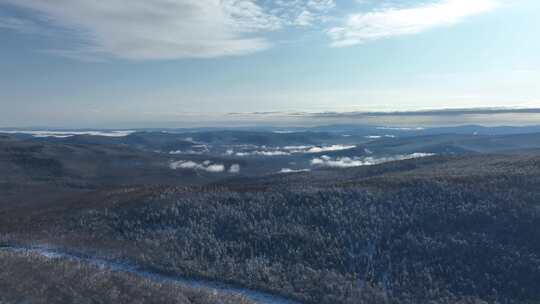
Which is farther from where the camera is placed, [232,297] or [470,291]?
[470,291]

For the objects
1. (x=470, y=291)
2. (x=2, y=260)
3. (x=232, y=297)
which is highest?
(x=2, y=260)

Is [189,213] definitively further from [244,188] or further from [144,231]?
[244,188]

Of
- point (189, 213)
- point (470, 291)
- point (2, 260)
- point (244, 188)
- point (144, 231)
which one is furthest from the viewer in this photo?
point (244, 188)

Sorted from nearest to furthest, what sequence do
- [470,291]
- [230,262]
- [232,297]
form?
[232,297], [470,291], [230,262]

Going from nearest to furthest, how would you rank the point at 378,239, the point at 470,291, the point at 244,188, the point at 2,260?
the point at 2,260, the point at 470,291, the point at 378,239, the point at 244,188

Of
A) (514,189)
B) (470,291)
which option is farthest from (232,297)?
(514,189)

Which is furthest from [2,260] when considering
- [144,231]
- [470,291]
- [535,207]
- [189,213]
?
[535,207]

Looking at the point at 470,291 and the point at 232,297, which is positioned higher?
the point at 232,297

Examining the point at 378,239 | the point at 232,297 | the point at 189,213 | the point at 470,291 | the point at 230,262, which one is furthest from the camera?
the point at 189,213

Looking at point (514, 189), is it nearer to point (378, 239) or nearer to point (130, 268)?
point (378, 239)
